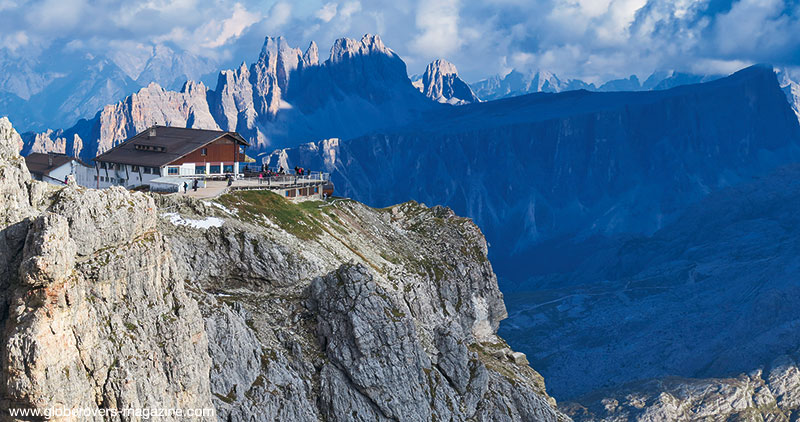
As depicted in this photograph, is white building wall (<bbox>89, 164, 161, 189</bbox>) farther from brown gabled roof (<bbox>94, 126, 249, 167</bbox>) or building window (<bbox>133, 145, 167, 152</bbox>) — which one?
building window (<bbox>133, 145, 167, 152</bbox>)

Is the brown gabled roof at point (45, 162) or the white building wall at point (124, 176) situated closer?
the white building wall at point (124, 176)

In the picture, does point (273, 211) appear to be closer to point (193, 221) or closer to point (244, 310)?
point (193, 221)

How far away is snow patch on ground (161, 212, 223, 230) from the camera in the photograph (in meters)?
63.7

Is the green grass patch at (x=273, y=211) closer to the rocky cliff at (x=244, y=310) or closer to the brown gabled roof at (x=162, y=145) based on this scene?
the rocky cliff at (x=244, y=310)

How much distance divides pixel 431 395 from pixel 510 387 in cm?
1356

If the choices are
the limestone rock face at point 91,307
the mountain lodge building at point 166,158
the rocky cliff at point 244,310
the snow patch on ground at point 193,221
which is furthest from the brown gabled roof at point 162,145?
the limestone rock face at point 91,307

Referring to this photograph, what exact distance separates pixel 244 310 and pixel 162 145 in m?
35.7

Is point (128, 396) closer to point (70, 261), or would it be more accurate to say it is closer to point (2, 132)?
point (70, 261)

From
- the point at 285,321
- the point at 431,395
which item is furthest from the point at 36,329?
the point at 431,395

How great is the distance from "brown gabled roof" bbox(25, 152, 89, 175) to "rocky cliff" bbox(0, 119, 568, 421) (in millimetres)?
34163

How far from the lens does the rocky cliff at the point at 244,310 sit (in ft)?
119

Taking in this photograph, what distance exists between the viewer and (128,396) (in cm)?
3909

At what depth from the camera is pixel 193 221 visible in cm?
6469

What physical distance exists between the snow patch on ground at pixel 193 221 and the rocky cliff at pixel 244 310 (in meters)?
0.16
